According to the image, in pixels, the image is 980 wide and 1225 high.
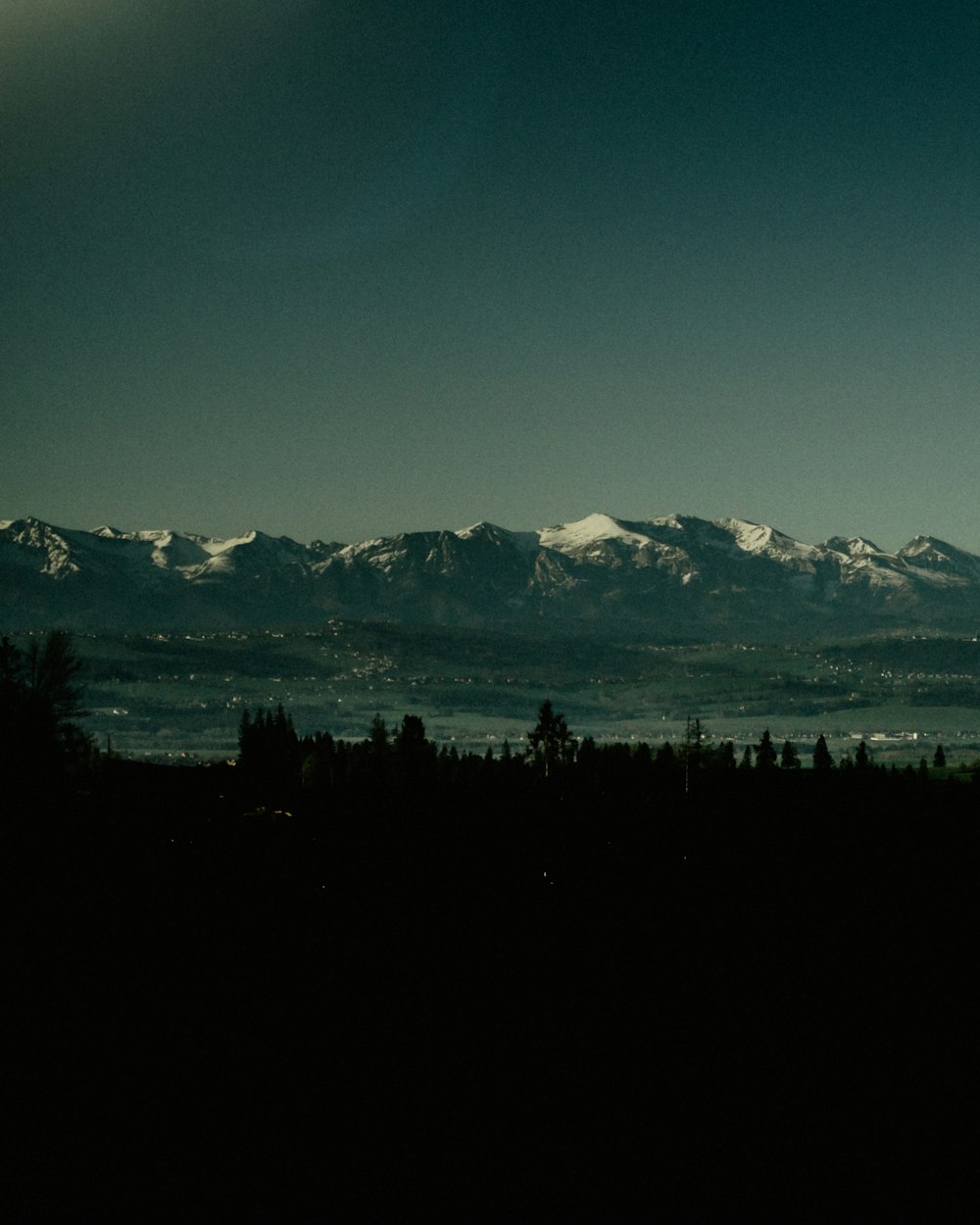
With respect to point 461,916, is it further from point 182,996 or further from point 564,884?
point 182,996

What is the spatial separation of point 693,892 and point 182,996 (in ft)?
120

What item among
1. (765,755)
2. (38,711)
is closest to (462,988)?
(38,711)

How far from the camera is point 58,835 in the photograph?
65500 mm

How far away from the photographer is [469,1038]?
32719 millimetres

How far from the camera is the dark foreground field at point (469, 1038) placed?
2294cm

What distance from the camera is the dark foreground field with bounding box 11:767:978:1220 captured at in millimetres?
22938

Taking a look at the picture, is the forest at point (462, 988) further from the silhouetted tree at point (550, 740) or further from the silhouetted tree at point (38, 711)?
the silhouetted tree at point (550, 740)

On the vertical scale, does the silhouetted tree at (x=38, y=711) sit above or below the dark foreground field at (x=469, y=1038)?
above

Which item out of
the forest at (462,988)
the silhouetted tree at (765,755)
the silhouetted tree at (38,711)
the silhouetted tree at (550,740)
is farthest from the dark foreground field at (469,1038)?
the silhouetted tree at (765,755)

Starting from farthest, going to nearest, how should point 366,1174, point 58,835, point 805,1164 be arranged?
1. point 58,835
2. point 805,1164
3. point 366,1174

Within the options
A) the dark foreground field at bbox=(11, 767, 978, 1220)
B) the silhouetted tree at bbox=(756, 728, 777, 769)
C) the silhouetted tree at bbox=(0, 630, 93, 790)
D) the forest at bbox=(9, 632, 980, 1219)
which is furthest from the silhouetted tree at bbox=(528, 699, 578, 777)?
the dark foreground field at bbox=(11, 767, 978, 1220)

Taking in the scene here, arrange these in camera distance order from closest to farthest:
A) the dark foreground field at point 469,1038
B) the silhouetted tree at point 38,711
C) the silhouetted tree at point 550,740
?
the dark foreground field at point 469,1038 → the silhouetted tree at point 38,711 → the silhouetted tree at point 550,740

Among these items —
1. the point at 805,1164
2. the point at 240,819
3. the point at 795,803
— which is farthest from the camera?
the point at 795,803

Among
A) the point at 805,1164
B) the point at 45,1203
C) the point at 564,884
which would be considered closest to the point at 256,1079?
the point at 45,1203
